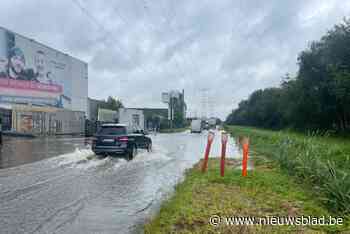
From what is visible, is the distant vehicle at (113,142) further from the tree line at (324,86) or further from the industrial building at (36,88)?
the industrial building at (36,88)

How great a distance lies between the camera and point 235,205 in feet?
22.0

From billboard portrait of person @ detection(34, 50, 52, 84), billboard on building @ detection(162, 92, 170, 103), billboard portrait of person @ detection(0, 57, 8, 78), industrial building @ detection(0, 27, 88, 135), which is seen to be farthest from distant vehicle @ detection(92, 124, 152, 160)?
billboard on building @ detection(162, 92, 170, 103)

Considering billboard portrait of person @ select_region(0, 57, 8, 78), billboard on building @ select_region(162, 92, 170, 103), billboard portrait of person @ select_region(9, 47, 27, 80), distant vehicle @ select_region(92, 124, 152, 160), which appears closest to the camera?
distant vehicle @ select_region(92, 124, 152, 160)

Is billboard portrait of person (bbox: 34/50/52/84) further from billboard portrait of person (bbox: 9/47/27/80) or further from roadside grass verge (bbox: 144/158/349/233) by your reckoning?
roadside grass verge (bbox: 144/158/349/233)

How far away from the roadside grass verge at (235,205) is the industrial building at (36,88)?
34.6 meters

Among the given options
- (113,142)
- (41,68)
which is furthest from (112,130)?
(41,68)

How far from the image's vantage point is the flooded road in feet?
19.7

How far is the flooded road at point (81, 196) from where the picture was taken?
600cm

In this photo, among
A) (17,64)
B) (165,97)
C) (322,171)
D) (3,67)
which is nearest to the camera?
(322,171)

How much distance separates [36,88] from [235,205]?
4460cm

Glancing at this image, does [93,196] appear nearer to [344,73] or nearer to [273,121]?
[344,73]

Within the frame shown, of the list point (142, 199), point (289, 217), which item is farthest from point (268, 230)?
point (142, 199)

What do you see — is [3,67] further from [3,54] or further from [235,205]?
[235,205]

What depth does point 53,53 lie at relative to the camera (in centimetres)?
5112
